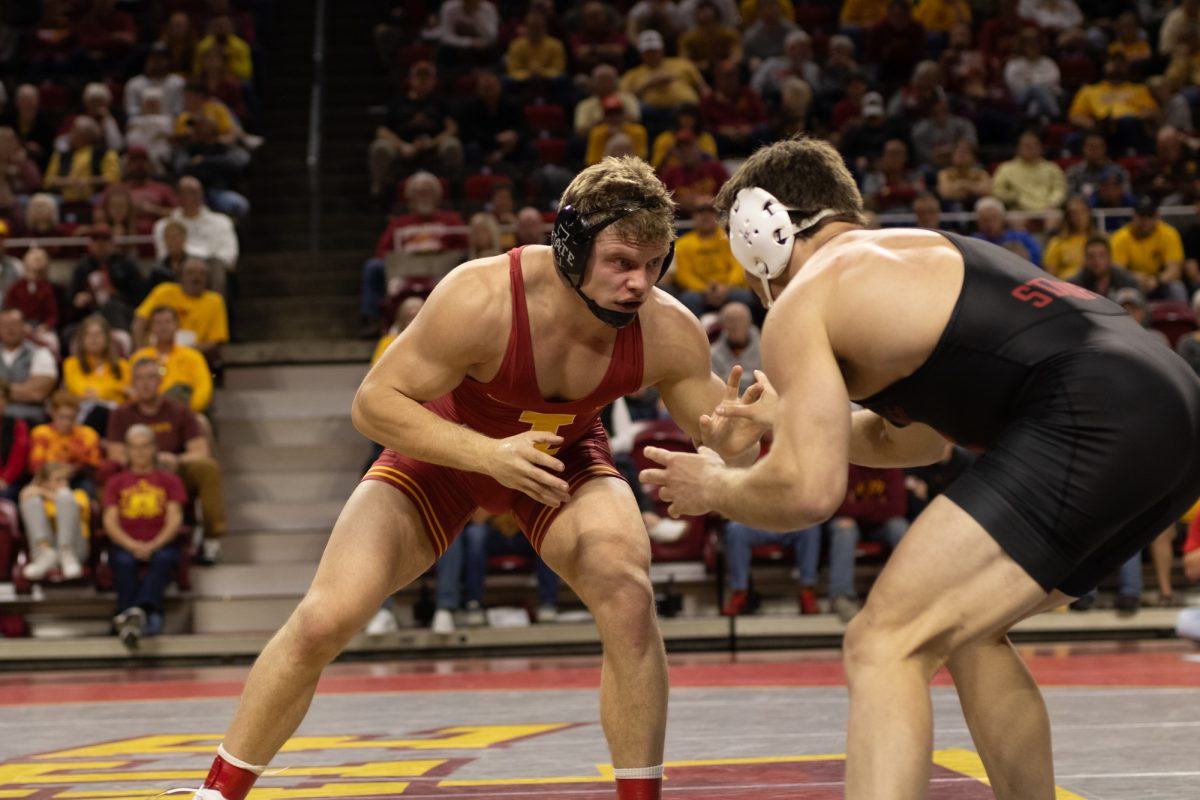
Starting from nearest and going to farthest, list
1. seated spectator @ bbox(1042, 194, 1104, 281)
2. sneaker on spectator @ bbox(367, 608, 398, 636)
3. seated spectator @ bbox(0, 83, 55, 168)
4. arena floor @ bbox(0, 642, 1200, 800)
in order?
arena floor @ bbox(0, 642, 1200, 800) → sneaker on spectator @ bbox(367, 608, 398, 636) → seated spectator @ bbox(1042, 194, 1104, 281) → seated spectator @ bbox(0, 83, 55, 168)

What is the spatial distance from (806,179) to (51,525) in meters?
7.31

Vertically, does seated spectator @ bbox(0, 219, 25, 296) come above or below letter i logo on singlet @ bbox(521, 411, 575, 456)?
below

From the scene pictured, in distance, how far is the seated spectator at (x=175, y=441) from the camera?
951 centimetres

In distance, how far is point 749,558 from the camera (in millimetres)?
9109

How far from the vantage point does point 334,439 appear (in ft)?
36.3

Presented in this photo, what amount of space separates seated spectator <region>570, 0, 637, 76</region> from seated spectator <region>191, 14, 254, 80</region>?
307 centimetres

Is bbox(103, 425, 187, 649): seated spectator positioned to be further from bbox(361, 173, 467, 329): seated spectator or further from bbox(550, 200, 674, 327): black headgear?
bbox(550, 200, 674, 327): black headgear

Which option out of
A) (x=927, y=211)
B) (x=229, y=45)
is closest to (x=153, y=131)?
(x=229, y=45)

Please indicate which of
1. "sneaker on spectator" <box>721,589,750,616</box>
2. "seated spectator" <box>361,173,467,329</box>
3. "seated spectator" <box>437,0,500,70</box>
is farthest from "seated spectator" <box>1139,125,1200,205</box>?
"seated spectator" <box>437,0,500,70</box>

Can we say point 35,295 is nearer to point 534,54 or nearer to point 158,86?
point 158,86

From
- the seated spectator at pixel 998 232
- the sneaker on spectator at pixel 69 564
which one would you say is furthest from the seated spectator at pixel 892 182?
the sneaker on spectator at pixel 69 564

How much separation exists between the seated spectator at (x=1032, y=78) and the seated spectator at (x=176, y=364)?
25.2ft

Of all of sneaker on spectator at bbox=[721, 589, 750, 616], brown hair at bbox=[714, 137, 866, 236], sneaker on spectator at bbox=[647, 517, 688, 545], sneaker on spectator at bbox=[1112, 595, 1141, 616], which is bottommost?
sneaker on spectator at bbox=[721, 589, 750, 616]

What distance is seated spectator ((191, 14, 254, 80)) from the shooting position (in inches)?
556
